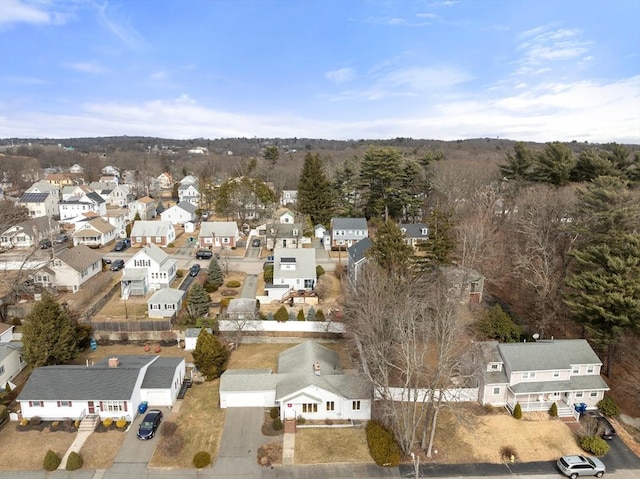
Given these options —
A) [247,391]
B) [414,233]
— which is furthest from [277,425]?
[414,233]

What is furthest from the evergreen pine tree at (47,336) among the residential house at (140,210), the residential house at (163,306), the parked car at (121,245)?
the residential house at (140,210)

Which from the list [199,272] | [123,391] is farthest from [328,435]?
[199,272]

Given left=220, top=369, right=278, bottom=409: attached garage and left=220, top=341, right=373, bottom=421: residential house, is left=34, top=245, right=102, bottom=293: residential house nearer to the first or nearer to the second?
left=220, top=341, right=373, bottom=421: residential house

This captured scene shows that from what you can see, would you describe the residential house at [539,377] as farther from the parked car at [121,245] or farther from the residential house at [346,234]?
the parked car at [121,245]

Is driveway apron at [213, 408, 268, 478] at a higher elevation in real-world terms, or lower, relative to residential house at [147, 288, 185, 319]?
lower

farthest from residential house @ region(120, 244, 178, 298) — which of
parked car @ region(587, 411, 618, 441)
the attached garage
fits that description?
parked car @ region(587, 411, 618, 441)

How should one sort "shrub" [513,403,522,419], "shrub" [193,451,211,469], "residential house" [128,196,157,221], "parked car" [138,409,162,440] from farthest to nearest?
"residential house" [128,196,157,221] < "shrub" [513,403,522,419] < "parked car" [138,409,162,440] < "shrub" [193,451,211,469]
